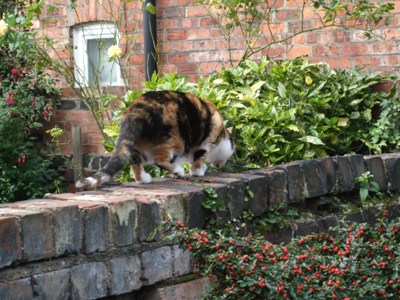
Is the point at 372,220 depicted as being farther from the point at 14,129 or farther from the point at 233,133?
the point at 14,129

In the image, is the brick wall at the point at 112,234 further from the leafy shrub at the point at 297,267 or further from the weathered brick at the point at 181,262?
the leafy shrub at the point at 297,267

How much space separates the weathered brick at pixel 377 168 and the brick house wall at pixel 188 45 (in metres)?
1.16

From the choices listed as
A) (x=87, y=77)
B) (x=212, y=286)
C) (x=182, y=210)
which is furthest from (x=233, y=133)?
(x=87, y=77)

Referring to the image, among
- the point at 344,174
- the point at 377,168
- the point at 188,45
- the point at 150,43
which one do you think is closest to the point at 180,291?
the point at 344,174

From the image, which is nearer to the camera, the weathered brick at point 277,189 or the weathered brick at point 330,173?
the weathered brick at point 277,189

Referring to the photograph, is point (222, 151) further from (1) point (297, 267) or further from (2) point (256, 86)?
(1) point (297, 267)

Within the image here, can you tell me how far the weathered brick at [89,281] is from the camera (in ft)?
12.5

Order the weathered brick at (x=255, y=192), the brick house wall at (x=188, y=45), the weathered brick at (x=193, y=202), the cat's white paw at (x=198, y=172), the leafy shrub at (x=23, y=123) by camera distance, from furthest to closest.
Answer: the leafy shrub at (x=23, y=123) → the brick house wall at (x=188, y=45) → the cat's white paw at (x=198, y=172) → the weathered brick at (x=255, y=192) → the weathered brick at (x=193, y=202)

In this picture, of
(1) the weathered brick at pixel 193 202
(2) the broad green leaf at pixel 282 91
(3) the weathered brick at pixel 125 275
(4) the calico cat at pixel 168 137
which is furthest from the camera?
(2) the broad green leaf at pixel 282 91

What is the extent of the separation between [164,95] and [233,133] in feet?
3.68

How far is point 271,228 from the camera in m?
5.09

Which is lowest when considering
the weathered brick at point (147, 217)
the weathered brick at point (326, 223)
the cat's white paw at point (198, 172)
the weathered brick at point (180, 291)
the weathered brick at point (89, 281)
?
the weathered brick at point (180, 291)

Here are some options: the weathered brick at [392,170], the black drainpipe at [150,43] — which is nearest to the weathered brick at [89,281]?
the weathered brick at [392,170]

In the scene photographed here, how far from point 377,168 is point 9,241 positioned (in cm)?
310
